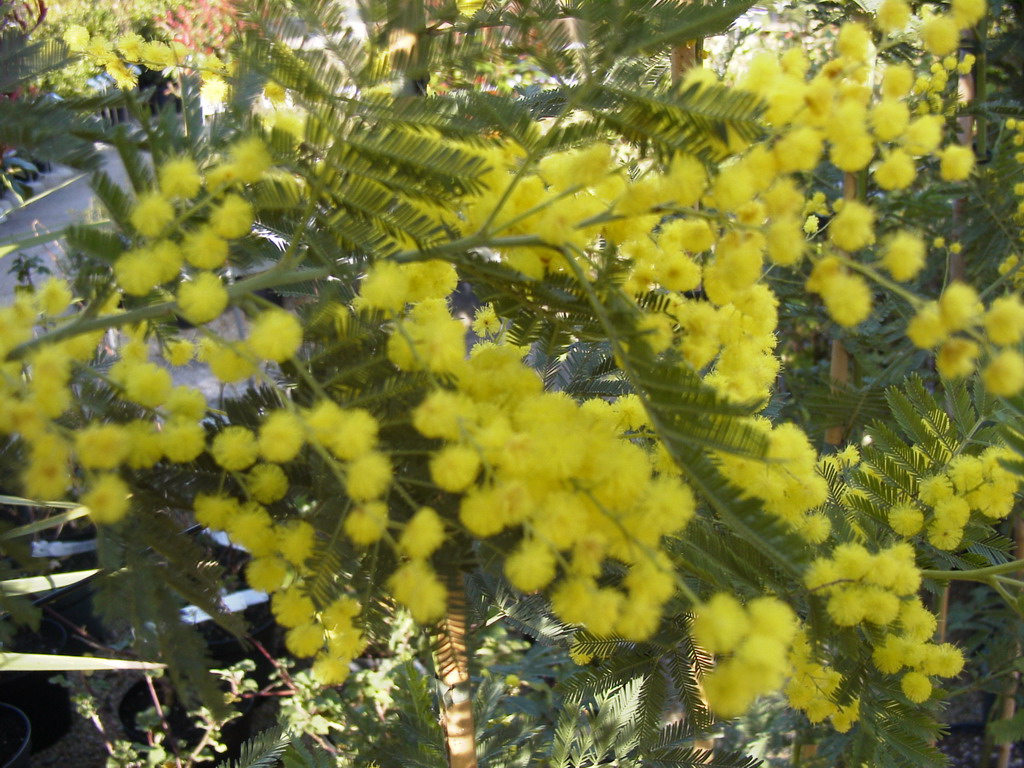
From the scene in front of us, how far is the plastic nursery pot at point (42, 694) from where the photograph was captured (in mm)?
2297

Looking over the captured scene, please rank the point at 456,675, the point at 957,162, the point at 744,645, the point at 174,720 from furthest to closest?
1. the point at 174,720
2. the point at 456,675
3. the point at 957,162
4. the point at 744,645

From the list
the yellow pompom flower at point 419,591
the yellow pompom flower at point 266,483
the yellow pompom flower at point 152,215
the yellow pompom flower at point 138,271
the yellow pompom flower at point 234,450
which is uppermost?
the yellow pompom flower at point 152,215

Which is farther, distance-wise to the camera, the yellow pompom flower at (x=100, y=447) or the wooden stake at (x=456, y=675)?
the wooden stake at (x=456, y=675)

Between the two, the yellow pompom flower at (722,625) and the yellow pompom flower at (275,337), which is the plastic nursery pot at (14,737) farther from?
the yellow pompom flower at (722,625)

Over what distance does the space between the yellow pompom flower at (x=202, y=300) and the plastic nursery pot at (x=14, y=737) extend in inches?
77.2

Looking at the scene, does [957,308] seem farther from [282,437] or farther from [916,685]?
[916,685]

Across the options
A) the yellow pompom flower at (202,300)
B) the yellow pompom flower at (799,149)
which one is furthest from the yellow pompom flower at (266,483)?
the yellow pompom flower at (799,149)

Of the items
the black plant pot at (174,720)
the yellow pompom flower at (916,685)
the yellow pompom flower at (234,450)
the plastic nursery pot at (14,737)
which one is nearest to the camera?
the yellow pompom flower at (234,450)

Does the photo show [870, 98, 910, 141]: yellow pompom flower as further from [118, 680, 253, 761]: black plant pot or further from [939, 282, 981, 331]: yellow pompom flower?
[118, 680, 253, 761]: black plant pot

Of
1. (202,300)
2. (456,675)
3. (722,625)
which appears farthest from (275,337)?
(456,675)

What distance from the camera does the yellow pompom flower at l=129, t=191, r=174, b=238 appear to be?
1.85 ft

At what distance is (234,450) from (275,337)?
87mm

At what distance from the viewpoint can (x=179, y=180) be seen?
577 mm

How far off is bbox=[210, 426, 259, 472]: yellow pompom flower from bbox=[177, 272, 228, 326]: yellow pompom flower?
0.08 m
